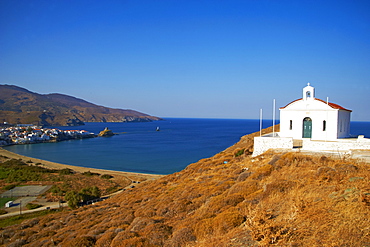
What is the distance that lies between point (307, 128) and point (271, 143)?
15.4ft

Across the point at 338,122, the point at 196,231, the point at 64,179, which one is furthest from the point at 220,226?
the point at 64,179

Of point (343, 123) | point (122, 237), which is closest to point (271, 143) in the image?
point (343, 123)

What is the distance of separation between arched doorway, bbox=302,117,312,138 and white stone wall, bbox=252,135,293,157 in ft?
14.0

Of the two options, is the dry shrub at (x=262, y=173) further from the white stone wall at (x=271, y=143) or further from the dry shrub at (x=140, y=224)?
the white stone wall at (x=271, y=143)

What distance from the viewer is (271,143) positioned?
1738 cm

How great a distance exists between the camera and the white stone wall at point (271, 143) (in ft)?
55.0

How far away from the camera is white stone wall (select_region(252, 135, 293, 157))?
1677 cm

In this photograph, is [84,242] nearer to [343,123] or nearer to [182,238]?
[182,238]

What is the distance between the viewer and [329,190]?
765 cm

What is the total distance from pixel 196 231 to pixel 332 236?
3.34m

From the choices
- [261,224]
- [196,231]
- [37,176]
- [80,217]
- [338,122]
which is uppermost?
[338,122]

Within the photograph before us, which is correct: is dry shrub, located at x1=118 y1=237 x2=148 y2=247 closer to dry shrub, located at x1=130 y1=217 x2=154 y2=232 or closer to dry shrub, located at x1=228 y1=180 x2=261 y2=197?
dry shrub, located at x1=130 y1=217 x2=154 y2=232

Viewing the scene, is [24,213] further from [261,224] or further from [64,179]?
[261,224]

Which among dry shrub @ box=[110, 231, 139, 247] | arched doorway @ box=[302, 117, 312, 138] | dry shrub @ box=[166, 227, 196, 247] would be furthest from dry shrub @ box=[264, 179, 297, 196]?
arched doorway @ box=[302, 117, 312, 138]
